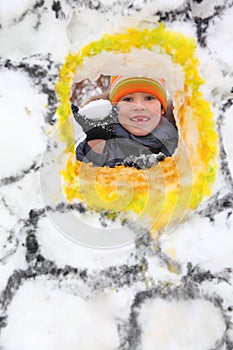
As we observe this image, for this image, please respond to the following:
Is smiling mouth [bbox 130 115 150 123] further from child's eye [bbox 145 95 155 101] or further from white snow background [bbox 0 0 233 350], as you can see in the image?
white snow background [bbox 0 0 233 350]

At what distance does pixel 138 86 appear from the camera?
3.75ft

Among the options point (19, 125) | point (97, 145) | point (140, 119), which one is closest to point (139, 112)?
point (140, 119)

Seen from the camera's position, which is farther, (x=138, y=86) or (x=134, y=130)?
(x=134, y=130)

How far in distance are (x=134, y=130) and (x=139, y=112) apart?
0.07 metres

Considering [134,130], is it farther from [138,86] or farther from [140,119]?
[138,86]

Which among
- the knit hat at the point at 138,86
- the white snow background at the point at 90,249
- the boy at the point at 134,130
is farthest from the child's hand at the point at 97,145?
the white snow background at the point at 90,249

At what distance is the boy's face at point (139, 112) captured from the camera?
1201 mm

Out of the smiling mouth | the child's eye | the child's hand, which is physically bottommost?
the child's hand

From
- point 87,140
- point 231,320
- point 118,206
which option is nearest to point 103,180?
point 118,206

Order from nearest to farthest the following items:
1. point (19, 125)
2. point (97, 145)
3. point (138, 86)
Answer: point (19, 125) → point (138, 86) → point (97, 145)

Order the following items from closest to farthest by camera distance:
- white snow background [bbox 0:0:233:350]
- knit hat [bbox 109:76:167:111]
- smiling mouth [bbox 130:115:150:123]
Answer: white snow background [bbox 0:0:233:350], knit hat [bbox 109:76:167:111], smiling mouth [bbox 130:115:150:123]

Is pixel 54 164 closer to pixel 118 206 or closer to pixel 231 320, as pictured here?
pixel 118 206

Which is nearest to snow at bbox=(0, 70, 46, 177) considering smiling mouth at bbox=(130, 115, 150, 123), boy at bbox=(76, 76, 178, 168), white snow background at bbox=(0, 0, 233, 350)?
white snow background at bbox=(0, 0, 233, 350)

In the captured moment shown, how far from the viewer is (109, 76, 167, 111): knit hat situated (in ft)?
3.69
